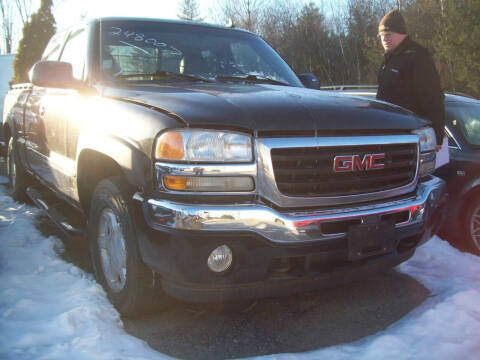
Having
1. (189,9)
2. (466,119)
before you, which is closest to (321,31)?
(189,9)

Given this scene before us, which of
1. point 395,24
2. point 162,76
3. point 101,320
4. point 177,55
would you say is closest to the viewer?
point 101,320

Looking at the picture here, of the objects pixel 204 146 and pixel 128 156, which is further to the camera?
pixel 128 156

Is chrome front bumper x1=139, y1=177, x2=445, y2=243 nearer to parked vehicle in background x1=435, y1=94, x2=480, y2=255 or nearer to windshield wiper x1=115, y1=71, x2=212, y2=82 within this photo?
windshield wiper x1=115, y1=71, x2=212, y2=82

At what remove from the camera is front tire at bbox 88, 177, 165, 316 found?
96.4 inches

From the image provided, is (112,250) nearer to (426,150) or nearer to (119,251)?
(119,251)

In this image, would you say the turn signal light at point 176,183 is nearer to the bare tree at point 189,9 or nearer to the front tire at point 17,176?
the front tire at point 17,176

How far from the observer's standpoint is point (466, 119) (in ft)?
15.3

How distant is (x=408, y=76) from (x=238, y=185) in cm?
254

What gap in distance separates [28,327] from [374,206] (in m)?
1.97

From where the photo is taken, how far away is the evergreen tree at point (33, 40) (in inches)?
822

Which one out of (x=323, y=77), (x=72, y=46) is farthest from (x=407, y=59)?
(x=323, y=77)

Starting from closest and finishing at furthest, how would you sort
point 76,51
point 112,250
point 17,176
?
point 112,250 → point 76,51 → point 17,176

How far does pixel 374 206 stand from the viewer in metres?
2.49

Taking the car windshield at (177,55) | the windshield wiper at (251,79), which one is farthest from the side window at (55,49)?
the windshield wiper at (251,79)
